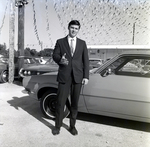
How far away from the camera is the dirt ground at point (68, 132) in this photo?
9.20 ft

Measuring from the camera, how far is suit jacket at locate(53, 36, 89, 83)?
2.88 meters

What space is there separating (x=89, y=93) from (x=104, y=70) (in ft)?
1.60

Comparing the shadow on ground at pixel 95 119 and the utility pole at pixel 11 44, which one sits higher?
the utility pole at pixel 11 44

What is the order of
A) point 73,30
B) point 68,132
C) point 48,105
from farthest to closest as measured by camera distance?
point 48,105 → point 68,132 → point 73,30

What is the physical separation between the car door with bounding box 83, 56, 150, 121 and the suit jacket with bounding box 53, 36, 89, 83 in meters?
0.45

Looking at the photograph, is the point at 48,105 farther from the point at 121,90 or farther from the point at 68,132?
the point at 121,90

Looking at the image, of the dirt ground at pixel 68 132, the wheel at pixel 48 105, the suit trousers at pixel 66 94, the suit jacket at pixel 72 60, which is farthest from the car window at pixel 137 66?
the wheel at pixel 48 105

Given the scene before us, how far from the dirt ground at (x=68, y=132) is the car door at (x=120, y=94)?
0.32 m

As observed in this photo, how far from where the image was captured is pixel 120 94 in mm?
3098

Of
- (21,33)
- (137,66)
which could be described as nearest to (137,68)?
(137,66)

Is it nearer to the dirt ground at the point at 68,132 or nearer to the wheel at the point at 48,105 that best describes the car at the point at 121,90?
the dirt ground at the point at 68,132

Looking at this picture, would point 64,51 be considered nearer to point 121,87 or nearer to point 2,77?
point 121,87

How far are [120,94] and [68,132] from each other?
1072 mm

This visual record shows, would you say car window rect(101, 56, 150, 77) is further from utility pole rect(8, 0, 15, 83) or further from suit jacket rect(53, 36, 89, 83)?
utility pole rect(8, 0, 15, 83)
